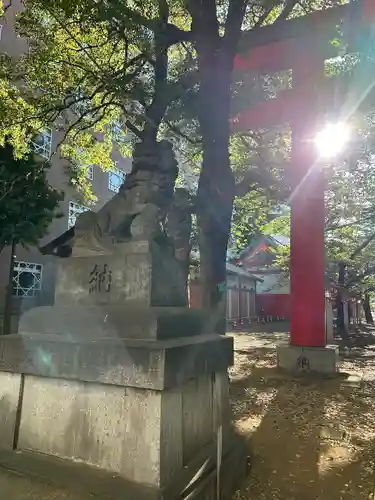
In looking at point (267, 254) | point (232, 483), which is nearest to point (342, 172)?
point (232, 483)

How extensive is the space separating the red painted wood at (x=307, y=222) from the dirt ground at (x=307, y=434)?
1327 millimetres

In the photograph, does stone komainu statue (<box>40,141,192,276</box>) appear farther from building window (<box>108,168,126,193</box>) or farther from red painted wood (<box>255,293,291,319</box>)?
red painted wood (<box>255,293,291,319</box>)

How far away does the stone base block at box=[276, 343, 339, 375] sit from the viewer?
27.6 ft

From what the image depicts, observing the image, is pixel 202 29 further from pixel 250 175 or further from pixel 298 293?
pixel 298 293

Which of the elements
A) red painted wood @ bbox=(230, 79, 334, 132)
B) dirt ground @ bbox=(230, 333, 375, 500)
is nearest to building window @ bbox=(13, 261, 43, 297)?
dirt ground @ bbox=(230, 333, 375, 500)

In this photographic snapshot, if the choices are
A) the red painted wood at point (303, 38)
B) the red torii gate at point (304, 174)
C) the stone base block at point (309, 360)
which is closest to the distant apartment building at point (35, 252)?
the red painted wood at point (303, 38)

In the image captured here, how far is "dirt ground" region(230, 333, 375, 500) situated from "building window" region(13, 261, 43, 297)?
9.81 meters

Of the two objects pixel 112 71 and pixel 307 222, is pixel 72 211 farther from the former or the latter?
pixel 307 222

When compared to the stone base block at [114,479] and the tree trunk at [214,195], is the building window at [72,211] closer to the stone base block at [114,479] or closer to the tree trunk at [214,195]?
the tree trunk at [214,195]

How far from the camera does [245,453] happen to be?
365cm

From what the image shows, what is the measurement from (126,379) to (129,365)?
10cm

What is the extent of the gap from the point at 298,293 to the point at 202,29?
5883 millimetres

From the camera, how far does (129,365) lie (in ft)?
8.31

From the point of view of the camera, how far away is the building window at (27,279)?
14672 millimetres
